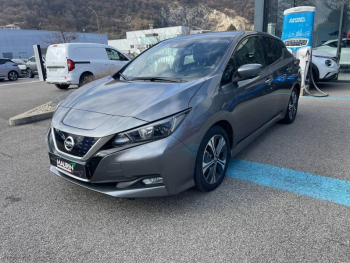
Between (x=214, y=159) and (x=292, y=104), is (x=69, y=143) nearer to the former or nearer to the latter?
(x=214, y=159)

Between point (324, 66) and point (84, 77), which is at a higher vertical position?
point (324, 66)

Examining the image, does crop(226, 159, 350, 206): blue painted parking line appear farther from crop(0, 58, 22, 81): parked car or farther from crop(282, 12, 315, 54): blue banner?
crop(0, 58, 22, 81): parked car

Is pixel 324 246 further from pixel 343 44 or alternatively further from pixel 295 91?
pixel 343 44

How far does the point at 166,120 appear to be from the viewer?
2434 mm

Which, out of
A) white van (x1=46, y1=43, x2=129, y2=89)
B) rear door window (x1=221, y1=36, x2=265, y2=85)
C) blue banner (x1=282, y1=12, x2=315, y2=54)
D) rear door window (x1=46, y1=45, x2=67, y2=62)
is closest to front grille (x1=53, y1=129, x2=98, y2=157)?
rear door window (x1=221, y1=36, x2=265, y2=85)

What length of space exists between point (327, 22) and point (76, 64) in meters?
10.3

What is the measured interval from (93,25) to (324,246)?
259 feet

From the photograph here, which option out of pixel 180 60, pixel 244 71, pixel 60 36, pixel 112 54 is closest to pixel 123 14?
pixel 60 36

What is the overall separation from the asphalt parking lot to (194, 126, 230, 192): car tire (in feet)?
0.45

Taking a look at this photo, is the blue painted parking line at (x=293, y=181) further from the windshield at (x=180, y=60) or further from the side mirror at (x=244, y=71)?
the windshield at (x=180, y=60)

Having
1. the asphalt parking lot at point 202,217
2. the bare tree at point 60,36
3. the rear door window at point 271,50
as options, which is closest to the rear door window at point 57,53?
the asphalt parking lot at point 202,217

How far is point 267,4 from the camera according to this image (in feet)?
39.3

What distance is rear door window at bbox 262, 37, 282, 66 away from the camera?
427 centimetres

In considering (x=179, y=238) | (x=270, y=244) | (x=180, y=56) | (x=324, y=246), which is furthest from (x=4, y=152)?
(x=324, y=246)
